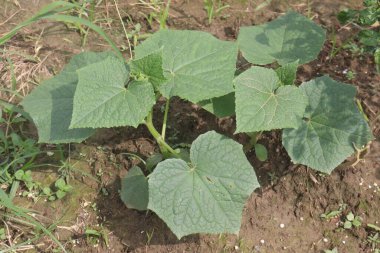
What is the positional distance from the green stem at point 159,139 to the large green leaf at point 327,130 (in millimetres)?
689

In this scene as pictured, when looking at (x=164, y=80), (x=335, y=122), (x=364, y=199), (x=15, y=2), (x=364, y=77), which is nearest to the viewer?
(x=164, y=80)

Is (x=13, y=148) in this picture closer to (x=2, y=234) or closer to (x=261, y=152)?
(x=2, y=234)

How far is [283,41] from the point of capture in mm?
3236

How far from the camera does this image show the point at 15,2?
13.0 feet

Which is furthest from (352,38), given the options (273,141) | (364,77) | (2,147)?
(2,147)

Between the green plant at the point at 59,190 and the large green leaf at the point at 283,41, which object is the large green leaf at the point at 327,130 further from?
the green plant at the point at 59,190

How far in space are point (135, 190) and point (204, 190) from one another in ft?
1.72

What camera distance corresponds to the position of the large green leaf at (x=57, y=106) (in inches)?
110

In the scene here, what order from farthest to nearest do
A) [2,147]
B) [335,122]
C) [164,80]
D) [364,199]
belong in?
1. [2,147]
2. [364,199]
3. [335,122]
4. [164,80]

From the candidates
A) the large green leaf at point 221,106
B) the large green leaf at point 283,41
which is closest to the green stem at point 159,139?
the large green leaf at point 221,106

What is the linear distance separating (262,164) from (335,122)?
60cm

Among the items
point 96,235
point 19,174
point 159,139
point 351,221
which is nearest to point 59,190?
point 19,174

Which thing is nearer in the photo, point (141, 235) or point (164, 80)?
point (164, 80)

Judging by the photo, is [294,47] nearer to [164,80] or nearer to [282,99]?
[282,99]
